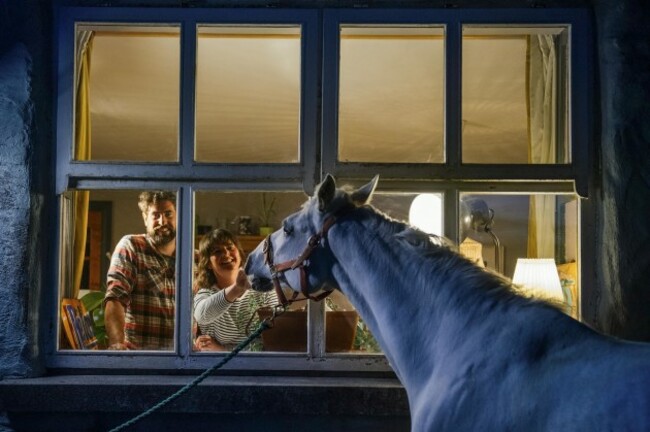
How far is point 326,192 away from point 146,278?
2.25m

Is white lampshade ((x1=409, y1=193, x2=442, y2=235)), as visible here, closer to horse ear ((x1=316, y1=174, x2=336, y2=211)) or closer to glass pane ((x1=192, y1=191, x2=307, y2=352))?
glass pane ((x1=192, y1=191, x2=307, y2=352))

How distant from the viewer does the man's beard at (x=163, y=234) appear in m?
5.27

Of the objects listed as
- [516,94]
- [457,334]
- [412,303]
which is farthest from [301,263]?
[516,94]

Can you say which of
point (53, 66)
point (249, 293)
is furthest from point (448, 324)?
point (53, 66)

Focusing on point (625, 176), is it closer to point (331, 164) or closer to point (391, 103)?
point (331, 164)

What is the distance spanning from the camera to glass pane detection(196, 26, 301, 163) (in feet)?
17.0

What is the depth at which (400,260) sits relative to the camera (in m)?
3.22

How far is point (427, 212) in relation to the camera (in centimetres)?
477

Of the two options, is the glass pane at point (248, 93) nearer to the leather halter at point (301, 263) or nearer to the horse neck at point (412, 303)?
the leather halter at point (301, 263)

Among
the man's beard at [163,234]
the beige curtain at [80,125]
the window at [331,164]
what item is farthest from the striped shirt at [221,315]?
the beige curtain at [80,125]

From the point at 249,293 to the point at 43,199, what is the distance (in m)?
1.35

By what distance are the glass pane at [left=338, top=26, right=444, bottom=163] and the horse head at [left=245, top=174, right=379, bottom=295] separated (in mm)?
1924

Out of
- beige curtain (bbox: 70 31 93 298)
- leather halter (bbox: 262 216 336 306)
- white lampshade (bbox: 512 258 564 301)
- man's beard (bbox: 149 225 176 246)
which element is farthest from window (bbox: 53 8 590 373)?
leather halter (bbox: 262 216 336 306)

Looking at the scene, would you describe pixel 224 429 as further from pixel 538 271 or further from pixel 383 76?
pixel 383 76
